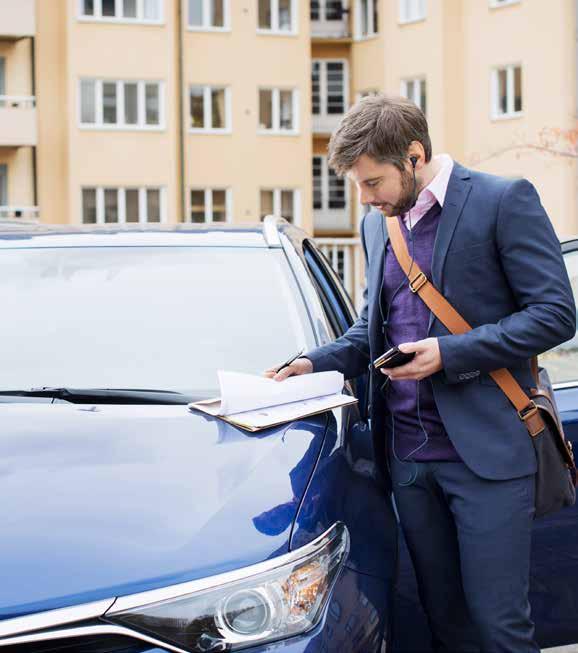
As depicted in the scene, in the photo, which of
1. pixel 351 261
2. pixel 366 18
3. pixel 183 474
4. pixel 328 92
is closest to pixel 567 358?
pixel 183 474

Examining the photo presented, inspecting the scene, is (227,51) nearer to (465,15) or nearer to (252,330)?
(465,15)

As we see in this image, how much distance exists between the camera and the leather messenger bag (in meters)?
2.81

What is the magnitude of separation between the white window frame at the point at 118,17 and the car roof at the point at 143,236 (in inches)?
1215

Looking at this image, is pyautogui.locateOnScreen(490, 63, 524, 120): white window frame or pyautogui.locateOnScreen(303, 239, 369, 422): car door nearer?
pyautogui.locateOnScreen(303, 239, 369, 422): car door

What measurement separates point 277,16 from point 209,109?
3.87m

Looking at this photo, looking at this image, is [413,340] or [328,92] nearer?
[413,340]

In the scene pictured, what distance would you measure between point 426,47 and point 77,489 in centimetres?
3204

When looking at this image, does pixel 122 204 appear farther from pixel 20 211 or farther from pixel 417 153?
pixel 417 153

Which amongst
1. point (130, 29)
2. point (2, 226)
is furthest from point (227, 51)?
point (2, 226)

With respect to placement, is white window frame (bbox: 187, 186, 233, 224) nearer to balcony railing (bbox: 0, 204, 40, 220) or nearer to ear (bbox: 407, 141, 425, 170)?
balcony railing (bbox: 0, 204, 40, 220)

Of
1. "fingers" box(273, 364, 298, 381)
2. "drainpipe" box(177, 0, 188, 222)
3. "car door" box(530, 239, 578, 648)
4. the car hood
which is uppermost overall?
"drainpipe" box(177, 0, 188, 222)

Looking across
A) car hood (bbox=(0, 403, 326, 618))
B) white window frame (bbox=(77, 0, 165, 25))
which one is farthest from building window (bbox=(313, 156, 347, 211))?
car hood (bbox=(0, 403, 326, 618))

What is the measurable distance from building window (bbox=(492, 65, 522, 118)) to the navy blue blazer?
1140 inches

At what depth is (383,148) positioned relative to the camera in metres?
2.74
